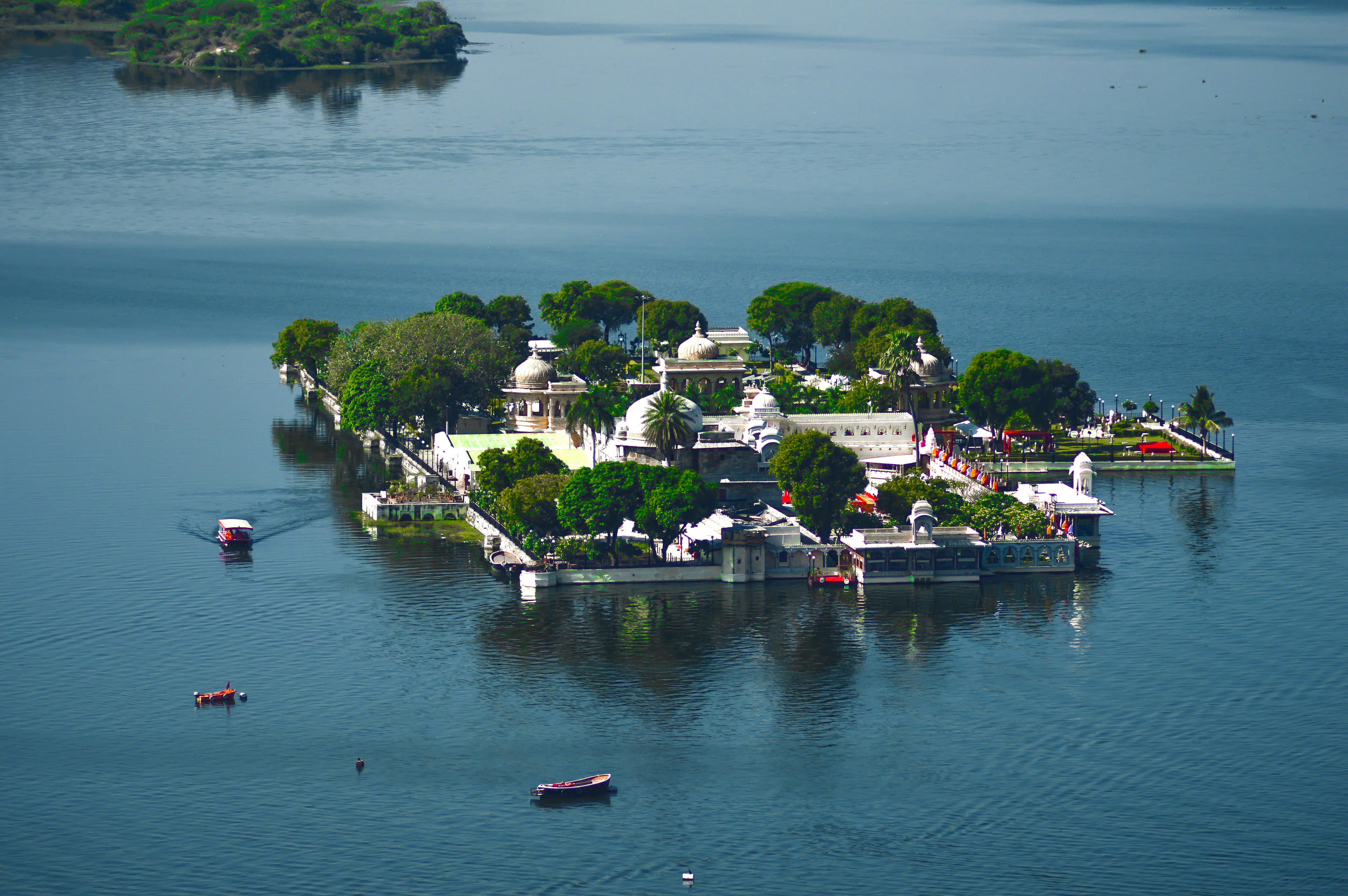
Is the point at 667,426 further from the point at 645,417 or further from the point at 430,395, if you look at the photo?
the point at 430,395

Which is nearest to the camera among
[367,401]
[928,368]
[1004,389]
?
[367,401]

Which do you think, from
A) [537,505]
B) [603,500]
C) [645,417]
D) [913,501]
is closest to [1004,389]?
[913,501]

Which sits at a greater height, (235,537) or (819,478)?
(819,478)

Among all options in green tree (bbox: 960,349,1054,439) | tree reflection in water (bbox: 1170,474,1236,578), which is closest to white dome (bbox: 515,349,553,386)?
green tree (bbox: 960,349,1054,439)

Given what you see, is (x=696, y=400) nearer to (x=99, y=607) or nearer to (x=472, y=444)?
(x=472, y=444)

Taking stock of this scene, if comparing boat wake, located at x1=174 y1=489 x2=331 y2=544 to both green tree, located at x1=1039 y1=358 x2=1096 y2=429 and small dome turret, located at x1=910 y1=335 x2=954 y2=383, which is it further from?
green tree, located at x1=1039 y1=358 x2=1096 y2=429

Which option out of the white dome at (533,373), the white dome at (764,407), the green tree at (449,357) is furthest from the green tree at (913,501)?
the green tree at (449,357)

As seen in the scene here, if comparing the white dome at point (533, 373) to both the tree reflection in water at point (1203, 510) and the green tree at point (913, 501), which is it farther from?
the tree reflection in water at point (1203, 510)
